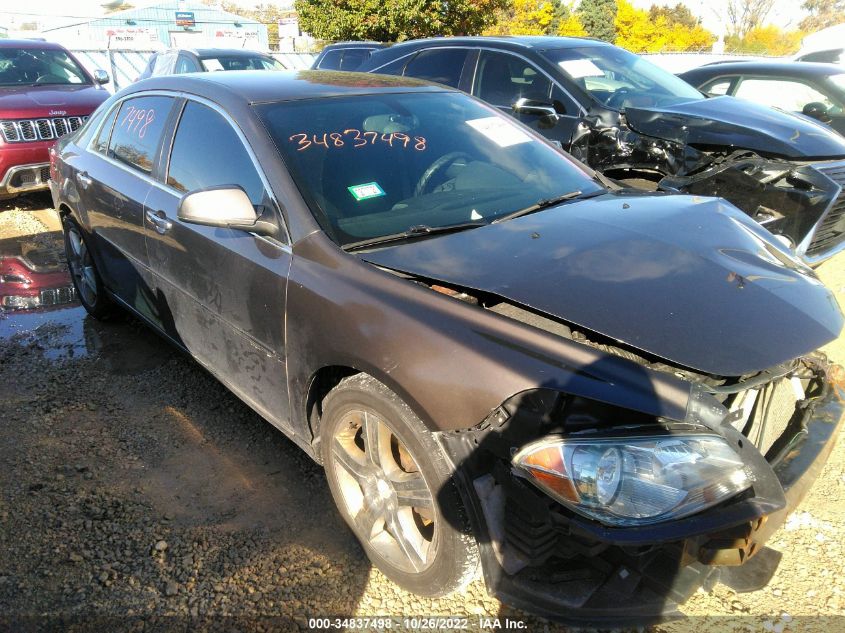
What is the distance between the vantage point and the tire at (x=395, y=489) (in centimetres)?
201

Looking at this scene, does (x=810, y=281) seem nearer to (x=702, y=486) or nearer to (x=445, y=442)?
(x=702, y=486)

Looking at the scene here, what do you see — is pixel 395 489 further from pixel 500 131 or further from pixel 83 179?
pixel 83 179

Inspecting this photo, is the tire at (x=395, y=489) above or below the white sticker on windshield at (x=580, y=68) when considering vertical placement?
below

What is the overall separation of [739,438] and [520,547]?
66cm

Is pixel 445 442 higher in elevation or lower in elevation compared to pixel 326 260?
lower

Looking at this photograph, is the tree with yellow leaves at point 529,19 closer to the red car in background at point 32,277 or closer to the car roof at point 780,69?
the car roof at point 780,69

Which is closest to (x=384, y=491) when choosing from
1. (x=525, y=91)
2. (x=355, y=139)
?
(x=355, y=139)

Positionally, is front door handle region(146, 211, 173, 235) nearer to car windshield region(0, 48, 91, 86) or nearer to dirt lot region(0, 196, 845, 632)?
dirt lot region(0, 196, 845, 632)

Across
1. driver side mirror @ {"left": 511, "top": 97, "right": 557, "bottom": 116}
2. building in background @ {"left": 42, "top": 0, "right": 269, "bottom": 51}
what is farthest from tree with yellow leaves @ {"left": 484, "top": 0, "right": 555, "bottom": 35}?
driver side mirror @ {"left": 511, "top": 97, "right": 557, "bottom": 116}

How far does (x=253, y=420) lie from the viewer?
3459 millimetres

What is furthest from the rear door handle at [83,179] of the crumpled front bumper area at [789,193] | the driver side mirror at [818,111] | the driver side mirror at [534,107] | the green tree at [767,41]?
the green tree at [767,41]

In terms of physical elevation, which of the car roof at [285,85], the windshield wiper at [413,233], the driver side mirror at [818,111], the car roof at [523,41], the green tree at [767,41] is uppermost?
the car roof at [285,85]

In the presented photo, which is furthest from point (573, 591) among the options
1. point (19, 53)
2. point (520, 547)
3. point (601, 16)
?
point (601, 16)

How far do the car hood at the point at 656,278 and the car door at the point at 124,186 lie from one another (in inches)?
72.8
